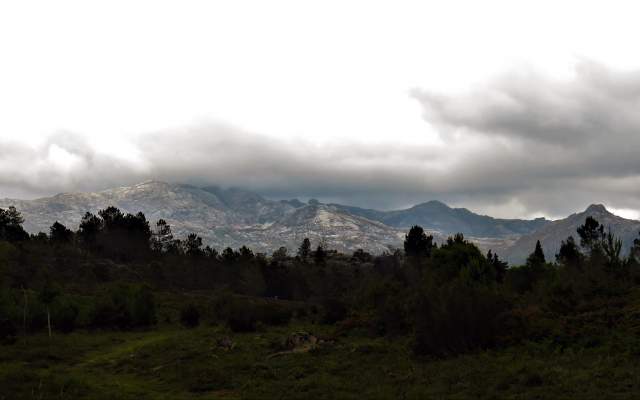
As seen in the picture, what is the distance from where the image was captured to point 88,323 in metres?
46.8

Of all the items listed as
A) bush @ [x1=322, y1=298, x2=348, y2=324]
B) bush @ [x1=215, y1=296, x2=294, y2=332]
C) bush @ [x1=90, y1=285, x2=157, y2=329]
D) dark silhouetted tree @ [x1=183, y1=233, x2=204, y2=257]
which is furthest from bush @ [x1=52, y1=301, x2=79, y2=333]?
dark silhouetted tree @ [x1=183, y1=233, x2=204, y2=257]

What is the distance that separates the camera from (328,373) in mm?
22609

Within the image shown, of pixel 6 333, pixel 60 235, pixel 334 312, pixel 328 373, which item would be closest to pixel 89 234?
pixel 60 235

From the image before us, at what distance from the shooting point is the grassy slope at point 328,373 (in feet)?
56.1

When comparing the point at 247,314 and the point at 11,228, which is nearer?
the point at 247,314

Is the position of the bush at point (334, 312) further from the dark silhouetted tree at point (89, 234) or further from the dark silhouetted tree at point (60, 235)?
the dark silhouetted tree at point (89, 234)

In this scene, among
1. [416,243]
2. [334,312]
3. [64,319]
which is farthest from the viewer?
[416,243]

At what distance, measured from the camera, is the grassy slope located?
17094 mm

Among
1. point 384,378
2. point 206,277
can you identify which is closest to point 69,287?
point 206,277

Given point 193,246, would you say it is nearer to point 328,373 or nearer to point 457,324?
point 328,373

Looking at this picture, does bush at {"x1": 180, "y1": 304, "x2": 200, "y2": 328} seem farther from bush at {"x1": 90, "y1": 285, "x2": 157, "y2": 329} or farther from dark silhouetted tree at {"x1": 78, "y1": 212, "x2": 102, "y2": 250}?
dark silhouetted tree at {"x1": 78, "y1": 212, "x2": 102, "y2": 250}

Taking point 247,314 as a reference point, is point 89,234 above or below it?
above

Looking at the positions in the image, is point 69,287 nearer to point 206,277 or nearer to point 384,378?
point 206,277

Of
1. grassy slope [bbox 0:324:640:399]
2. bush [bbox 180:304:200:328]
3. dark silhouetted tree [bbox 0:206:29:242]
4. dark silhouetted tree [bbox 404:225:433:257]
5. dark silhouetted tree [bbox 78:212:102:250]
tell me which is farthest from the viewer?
dark silhouetted tree [bbox 78:212:102:250]
